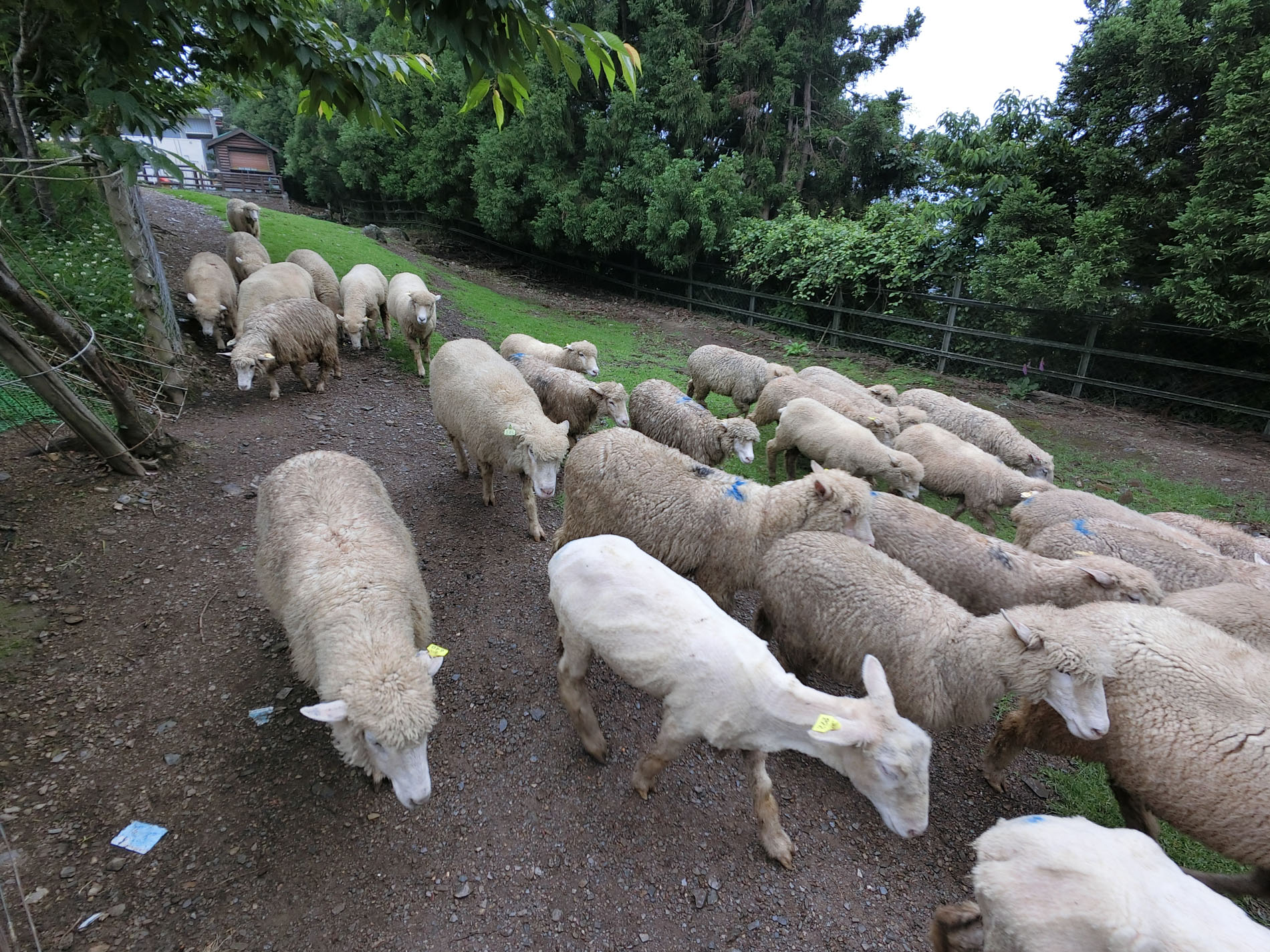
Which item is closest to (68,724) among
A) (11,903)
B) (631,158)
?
(11,903)

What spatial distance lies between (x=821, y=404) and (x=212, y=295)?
9.67 m

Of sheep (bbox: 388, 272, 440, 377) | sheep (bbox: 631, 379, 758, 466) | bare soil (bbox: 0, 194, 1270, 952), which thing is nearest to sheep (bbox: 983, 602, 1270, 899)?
bare soil (bbox: 0, 194, 1270, 952)

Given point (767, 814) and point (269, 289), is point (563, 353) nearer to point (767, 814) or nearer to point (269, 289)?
point (269, 289)

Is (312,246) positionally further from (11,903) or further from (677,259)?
(11,903)

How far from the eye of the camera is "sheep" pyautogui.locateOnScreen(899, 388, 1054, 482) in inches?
278

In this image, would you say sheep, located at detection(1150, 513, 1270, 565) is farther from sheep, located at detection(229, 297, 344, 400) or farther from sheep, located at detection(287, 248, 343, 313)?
sheep, located at detection(287, 248, 343, 313)

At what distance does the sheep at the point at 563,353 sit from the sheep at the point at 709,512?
376 centimetres

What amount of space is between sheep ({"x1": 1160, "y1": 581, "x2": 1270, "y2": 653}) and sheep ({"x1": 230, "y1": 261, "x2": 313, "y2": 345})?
1078 centimetres

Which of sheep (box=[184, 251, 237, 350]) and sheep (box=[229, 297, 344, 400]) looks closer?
sheep (box=[229, 297, 344, 400])

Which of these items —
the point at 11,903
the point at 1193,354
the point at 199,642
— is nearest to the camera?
the point at 11,903

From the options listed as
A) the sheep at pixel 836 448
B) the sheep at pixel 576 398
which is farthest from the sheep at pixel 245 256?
the sheep at pixel 836 448

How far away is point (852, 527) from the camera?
425cm

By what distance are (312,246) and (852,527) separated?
15.9 metres

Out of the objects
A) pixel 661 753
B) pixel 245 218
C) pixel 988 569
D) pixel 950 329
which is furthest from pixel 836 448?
pixel 245 218
